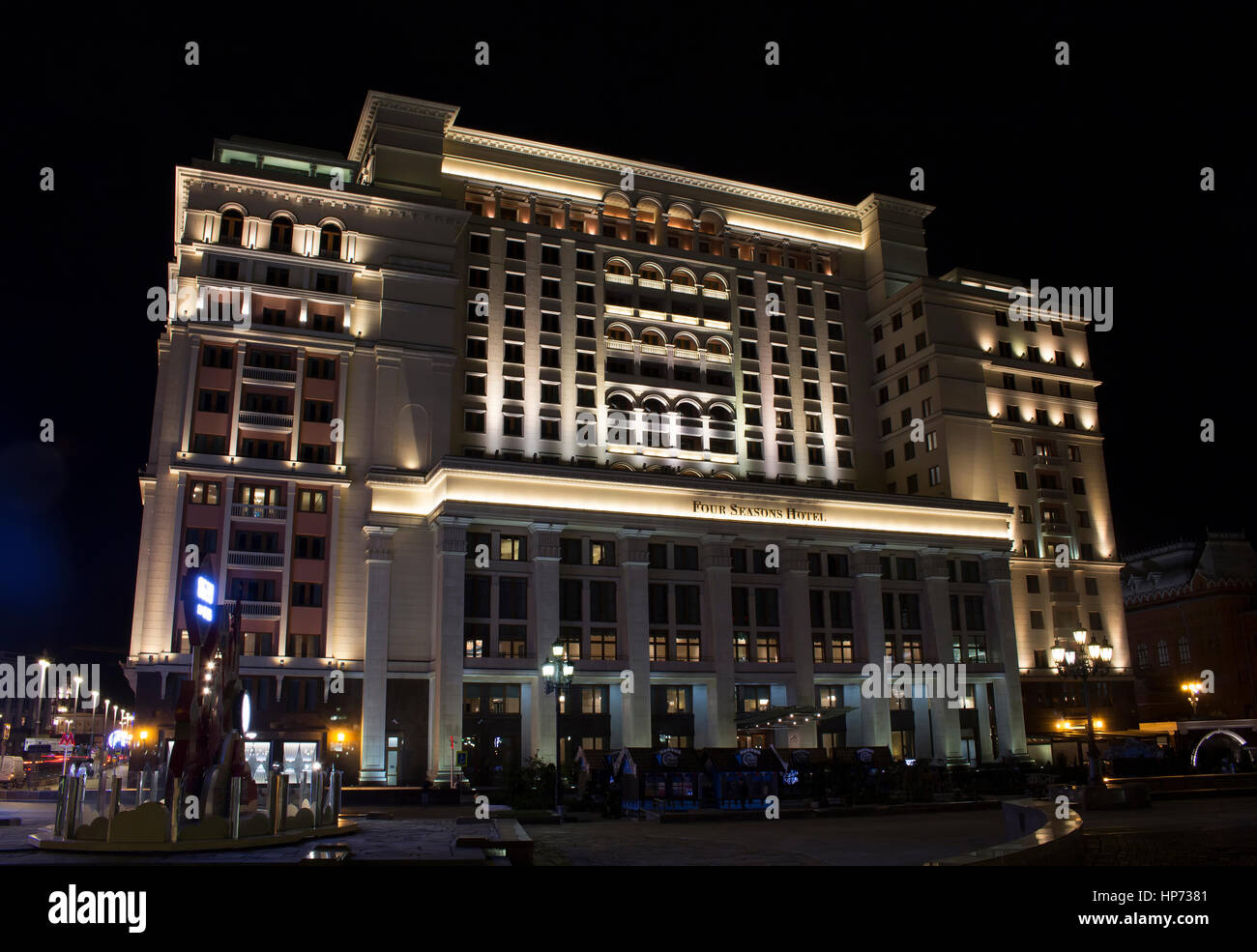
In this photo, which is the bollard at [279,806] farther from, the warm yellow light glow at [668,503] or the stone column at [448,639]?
the warm yellow light glow at [668,503]

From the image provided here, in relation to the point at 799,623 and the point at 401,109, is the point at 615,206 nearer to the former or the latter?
the point at 401,109

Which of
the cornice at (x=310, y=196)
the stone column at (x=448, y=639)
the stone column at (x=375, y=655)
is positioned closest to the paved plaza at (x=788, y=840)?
the stone column at (x=448, y=639)

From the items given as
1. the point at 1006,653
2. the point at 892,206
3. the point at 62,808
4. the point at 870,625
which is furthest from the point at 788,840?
the point at 892,206

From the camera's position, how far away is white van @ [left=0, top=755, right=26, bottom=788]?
47.8m

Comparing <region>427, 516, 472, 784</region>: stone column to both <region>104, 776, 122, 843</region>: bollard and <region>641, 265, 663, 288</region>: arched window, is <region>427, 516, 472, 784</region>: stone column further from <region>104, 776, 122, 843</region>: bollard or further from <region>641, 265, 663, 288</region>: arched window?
<region>104, 776, 122, 843</region>: bollard

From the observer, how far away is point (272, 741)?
172 ft

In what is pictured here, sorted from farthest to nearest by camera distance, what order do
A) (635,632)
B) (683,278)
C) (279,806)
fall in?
(683,278) → (635,632) → (279,806)

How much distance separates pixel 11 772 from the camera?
48.8 m

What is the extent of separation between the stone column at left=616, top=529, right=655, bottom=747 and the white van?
3169cm

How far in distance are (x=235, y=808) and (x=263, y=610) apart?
34.6m

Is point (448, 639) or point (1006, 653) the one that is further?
point (1006, 653)

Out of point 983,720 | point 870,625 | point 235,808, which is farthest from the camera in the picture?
point 983,720
